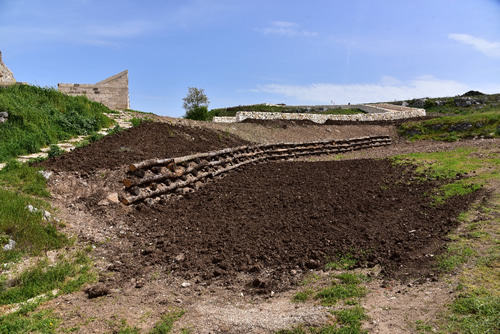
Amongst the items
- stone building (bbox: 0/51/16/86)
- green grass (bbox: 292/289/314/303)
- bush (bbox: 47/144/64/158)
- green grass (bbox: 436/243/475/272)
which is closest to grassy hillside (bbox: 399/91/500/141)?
green grass (bbox: 436/243/475/272)

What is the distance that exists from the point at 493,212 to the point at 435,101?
4745 centimetres

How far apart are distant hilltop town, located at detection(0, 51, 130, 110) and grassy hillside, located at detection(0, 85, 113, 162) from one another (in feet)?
11.6

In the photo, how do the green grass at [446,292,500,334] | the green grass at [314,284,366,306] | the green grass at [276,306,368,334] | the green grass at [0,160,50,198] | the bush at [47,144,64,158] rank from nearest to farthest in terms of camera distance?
the green grass at [446,292,500,334], the green grass at [276,306,368,334], the green grass at [314,284,366,306], the green grass at [0,160,50,198], the bush at [47,144,64,158]

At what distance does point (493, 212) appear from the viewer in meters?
7.82

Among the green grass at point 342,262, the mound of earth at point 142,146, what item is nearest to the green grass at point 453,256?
the green grass at point 342,262

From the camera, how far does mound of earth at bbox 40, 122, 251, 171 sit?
11.3 meters

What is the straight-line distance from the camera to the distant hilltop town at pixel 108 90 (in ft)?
69.8

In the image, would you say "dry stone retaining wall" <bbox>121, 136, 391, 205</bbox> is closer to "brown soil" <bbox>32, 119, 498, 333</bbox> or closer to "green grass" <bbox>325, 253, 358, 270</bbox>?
"brown soil" <bbox>32, 119, 498, 333</bbox>

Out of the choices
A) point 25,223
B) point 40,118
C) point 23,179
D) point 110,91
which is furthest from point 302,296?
point 110,91

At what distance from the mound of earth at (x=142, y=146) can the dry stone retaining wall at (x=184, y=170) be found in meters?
1.10

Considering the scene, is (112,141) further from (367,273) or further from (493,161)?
(493,161)

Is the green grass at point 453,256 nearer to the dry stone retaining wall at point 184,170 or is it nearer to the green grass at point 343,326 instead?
the green grass at point 343,326

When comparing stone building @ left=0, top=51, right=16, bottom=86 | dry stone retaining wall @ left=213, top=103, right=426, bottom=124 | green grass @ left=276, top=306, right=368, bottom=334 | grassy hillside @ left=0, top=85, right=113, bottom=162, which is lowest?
green grass @ left=276, top=306, right=368, bottom=334

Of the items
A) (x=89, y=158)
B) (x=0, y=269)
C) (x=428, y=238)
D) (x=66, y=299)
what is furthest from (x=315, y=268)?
(x=89, y=158)
